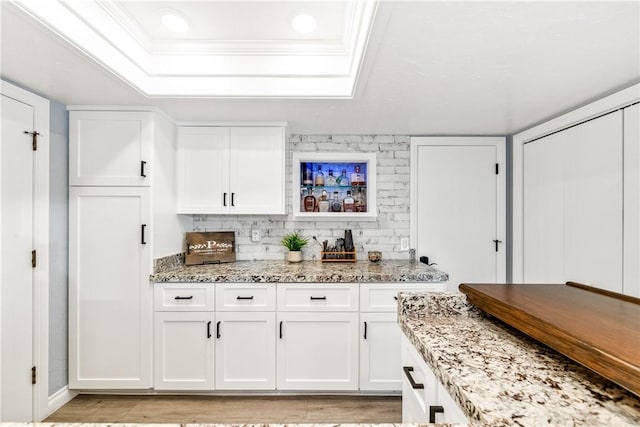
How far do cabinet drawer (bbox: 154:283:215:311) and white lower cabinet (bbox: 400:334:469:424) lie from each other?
155 cm

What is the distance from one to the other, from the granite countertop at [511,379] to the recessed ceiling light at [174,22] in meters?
1.94

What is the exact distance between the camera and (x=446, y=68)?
5.51 ft

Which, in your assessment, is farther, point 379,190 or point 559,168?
point 379,190

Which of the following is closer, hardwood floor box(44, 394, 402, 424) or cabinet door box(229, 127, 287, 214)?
hardwood floor box(44, 394, 402, 424)

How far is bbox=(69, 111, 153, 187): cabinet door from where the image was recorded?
231 centimetres

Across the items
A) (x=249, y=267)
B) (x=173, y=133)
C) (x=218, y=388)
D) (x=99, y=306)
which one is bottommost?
(x=218, y=388)

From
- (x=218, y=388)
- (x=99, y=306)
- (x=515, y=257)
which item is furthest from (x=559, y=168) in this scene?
(x=99, y=306)

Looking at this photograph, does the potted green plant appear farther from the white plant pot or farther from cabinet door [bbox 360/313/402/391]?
cabinet door [bbox 360/313/402/391]

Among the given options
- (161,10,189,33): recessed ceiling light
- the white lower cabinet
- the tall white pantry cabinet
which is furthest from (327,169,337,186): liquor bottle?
the white lower cabinet

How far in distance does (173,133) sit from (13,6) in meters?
1.42

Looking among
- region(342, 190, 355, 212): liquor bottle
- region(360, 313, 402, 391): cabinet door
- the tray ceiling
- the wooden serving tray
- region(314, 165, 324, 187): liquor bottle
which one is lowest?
region(360, 313, 402, 391): cabinet door

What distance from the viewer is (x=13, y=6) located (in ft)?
4.08

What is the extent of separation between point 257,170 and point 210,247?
2.63ft

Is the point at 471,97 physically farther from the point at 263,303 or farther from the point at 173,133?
the point at 173,133
